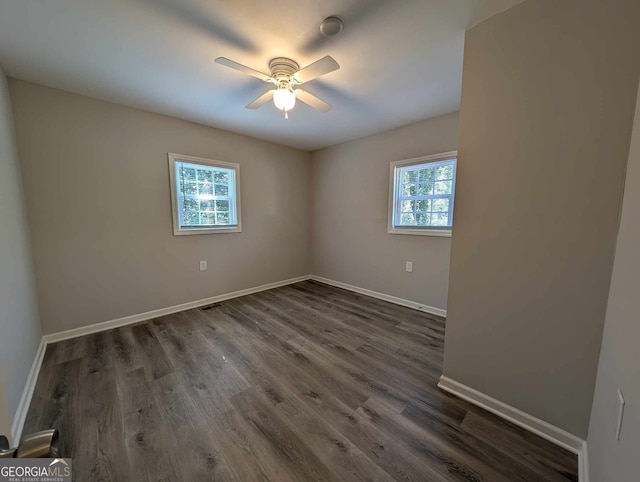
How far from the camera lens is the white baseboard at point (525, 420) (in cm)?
129

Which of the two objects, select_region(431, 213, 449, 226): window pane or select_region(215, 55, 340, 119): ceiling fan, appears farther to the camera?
select_region(431, 213, 449, 226): window pane

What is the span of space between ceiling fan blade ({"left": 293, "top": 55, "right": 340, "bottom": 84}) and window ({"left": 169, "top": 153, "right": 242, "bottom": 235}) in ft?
6.59

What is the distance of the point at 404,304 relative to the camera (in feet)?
11.1

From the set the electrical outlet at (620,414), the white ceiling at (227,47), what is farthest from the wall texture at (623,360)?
the white ceiling at (227,47)

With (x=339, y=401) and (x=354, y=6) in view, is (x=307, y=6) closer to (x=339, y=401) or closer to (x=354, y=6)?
(x=354, y=6)

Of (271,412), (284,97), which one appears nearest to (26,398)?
(271,412)

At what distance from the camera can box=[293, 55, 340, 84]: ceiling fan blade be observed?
1562 millimetres

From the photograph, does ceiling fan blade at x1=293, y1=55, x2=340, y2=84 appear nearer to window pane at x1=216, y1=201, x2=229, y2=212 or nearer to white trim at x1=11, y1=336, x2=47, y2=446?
window pane at x1=216, y1=201, x2=229, y2=212

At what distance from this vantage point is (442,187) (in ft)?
9.95

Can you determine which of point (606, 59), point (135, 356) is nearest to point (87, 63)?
point (135, 356)

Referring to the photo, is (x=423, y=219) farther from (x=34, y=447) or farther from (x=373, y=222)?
(x=34, y=447)

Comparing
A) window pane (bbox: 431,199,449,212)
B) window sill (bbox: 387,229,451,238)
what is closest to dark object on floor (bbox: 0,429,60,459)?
window sill (bbox: 387,229,451,238)

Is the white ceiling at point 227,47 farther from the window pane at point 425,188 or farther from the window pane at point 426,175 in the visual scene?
the window pane at point 425,188

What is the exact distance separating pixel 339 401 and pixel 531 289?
137cm
